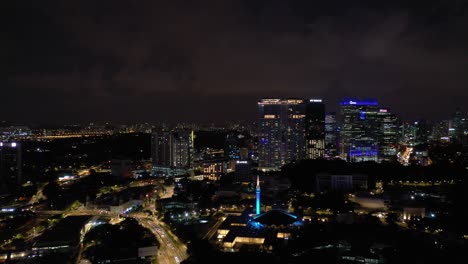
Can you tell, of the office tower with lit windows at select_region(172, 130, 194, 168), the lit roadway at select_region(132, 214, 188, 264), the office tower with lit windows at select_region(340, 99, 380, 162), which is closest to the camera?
the lit roadway at select_region(132, 214, 188, 264)

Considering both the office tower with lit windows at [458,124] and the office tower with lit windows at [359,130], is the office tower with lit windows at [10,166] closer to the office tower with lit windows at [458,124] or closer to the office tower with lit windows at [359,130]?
the office tower with lit windows at [359,130]

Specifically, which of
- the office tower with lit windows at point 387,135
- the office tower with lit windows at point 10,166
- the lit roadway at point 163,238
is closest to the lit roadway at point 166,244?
the lit roadway at point 163,238

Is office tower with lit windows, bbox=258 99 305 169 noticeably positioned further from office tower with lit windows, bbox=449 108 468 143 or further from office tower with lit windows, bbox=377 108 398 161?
office tower with lit windows, bbox=449 108 468 143

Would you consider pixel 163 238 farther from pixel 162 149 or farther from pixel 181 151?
pixel 162 149

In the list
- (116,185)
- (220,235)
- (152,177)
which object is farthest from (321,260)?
(152,177)

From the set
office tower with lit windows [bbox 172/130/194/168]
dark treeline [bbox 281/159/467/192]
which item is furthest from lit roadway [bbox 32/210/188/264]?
office tower with lit windows [bbox 172/130/194/168]

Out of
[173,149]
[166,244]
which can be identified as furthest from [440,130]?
[166,244]
